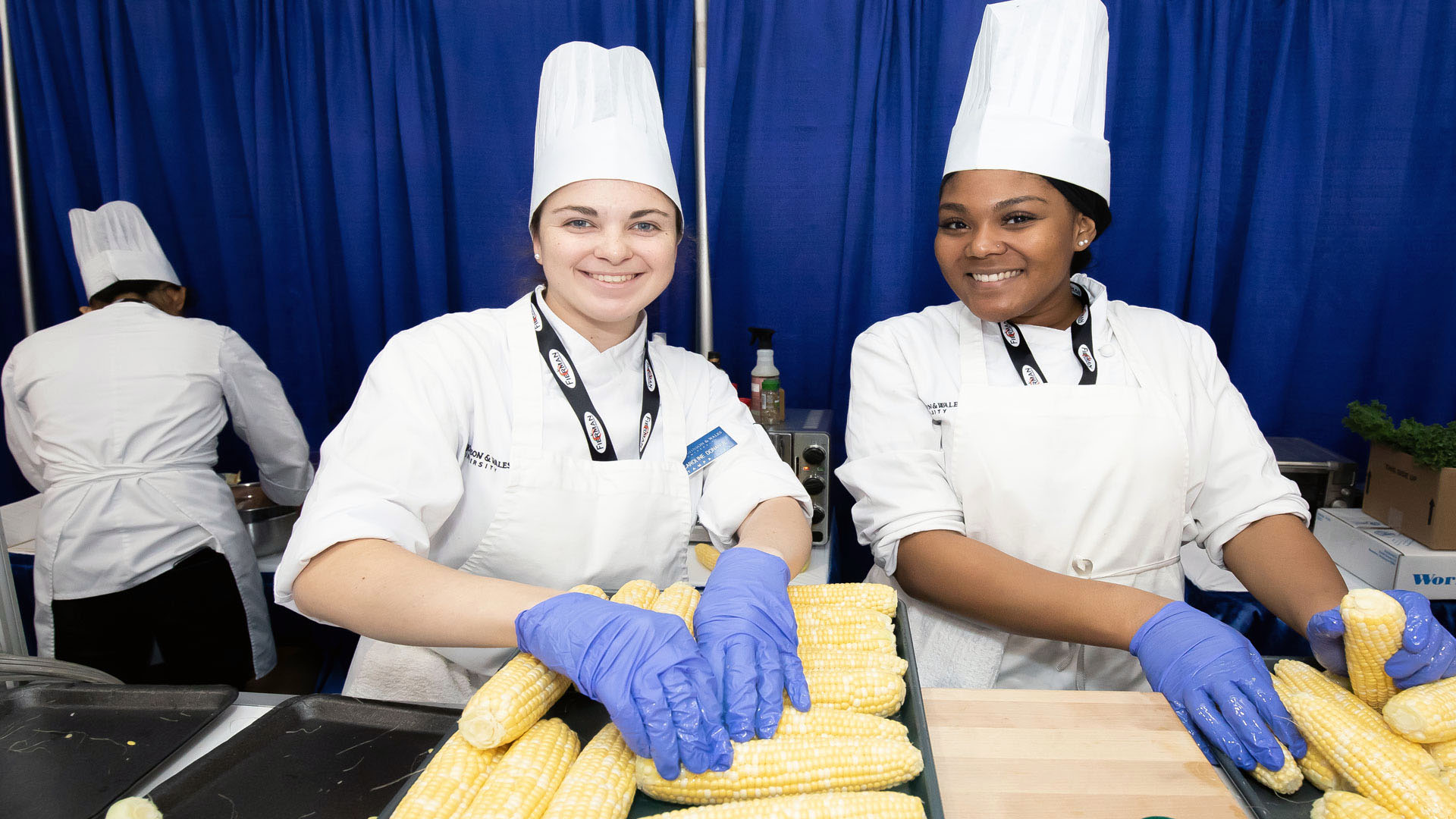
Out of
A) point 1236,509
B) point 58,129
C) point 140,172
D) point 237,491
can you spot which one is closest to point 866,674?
point 1236,509

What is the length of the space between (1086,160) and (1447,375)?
262 cm

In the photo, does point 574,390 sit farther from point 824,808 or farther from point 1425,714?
point 1425,714

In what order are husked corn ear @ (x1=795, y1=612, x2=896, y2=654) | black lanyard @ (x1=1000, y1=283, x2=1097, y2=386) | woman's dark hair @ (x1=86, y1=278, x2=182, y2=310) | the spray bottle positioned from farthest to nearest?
woman's dark hair @ (x1=86, y1=278, x2=182, y2=310) → the spray bottle → black lanyard @ (x1=1000, y1=283, x2=1097, y2=386) → husked corn ear @ (x1=795, y1=612, x2=896, y2=654)

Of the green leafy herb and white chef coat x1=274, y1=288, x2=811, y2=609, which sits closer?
white chef coat x1=274, y1=288, x2=811, y2=609

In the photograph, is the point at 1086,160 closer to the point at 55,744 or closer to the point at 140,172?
the point at 55,744

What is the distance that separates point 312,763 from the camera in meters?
1.20

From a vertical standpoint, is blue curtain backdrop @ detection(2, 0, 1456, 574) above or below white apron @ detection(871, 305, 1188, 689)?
above

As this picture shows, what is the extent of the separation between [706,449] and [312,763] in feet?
3.60

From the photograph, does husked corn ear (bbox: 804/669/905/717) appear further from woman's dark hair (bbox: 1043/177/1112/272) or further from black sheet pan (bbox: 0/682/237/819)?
woman's dark hair (bbox: 1043/177/1112/272)

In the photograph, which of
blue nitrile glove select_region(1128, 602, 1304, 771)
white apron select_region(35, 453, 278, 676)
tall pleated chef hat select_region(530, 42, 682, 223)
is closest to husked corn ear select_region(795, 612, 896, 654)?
blue nitrile glove select_region(1128, 602, 1304, 771)

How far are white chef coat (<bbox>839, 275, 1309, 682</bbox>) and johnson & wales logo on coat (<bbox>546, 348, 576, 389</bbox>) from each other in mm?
831

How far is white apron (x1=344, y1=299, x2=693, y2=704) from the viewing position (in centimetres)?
172

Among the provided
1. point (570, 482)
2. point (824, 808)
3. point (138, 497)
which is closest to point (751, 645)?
point (824, 808)

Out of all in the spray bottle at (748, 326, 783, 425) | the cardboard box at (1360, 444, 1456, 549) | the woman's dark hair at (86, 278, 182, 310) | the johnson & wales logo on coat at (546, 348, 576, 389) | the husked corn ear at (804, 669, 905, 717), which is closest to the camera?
the husked corn ear at (804, 669, 905, 717)
